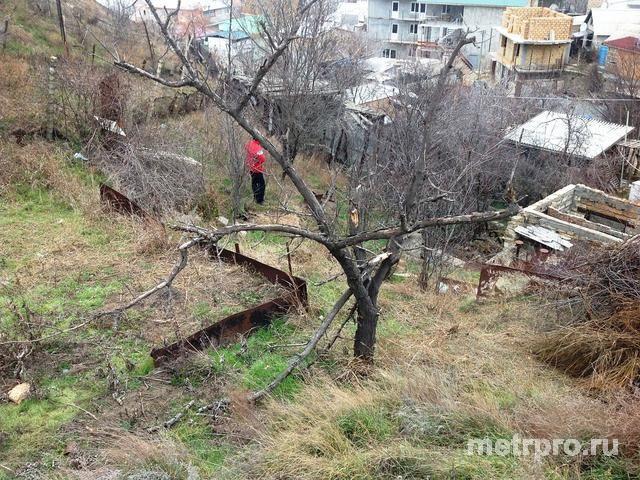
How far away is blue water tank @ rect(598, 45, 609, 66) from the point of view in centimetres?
3168

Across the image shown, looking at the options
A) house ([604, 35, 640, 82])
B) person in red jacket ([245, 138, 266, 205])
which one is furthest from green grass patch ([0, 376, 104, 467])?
house ([604, 35, 640, 82])

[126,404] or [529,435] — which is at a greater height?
[529,435]

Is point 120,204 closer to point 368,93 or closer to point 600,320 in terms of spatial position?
point 600,320

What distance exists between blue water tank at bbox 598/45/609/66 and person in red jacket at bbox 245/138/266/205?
2809 cm

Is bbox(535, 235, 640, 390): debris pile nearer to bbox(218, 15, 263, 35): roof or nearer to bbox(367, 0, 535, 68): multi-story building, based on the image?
bbox(218, 15, 263, 35): roof

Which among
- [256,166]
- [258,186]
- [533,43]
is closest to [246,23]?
[533,43]

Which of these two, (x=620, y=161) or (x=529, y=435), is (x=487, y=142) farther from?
(x=529, y=435)

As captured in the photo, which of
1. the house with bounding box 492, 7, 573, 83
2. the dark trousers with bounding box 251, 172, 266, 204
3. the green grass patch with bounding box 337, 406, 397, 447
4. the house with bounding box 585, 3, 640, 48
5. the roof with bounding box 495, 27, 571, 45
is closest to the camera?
the green grass patch with bounding box 337, 406, 397, 447

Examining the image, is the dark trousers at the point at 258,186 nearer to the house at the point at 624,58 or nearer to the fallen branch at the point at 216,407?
the fallen branch at the point at 216,407

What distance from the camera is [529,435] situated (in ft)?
11.1

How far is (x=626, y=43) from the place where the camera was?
2942 centimetres

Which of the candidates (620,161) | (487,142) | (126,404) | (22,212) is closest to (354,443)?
(126,404)

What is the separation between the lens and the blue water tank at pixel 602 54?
31678 millimetres

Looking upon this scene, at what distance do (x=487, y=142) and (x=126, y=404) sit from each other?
1293 cm
